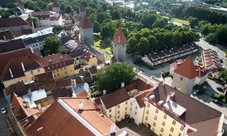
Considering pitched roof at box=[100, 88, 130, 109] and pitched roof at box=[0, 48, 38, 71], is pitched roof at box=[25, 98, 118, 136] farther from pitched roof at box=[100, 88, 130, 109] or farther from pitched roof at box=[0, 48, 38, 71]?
pitched roof at box=[0, 48, 38, 71]

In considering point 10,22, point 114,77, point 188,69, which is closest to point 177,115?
point 114,77

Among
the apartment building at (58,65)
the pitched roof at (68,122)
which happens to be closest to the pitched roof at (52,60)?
the apartment building at (58,65)

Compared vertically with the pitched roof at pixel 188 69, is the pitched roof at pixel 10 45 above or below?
above

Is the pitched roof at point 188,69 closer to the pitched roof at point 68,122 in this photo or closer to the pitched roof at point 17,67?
the pitched roof at point 68,122

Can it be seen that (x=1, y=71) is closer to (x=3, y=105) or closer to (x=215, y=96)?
(x=3, y=105)

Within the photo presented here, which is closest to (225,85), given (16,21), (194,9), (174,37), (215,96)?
(215,96)

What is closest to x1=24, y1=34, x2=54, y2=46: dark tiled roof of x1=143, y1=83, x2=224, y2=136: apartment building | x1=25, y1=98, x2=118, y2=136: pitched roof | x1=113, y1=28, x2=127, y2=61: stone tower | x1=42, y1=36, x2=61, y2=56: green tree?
x1=42, y1=36, x2=61, y2=56: green tree
